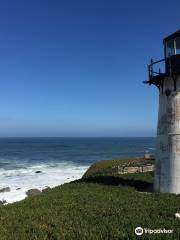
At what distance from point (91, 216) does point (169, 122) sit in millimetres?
8006

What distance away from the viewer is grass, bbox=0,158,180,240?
11.6 metres

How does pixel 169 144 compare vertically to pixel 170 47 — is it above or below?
below

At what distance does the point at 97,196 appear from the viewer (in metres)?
17.9

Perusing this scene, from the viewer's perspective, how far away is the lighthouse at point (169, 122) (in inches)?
744

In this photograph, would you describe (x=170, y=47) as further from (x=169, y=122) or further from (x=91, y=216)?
(x=91, y=216)

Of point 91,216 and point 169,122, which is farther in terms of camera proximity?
point 169,122

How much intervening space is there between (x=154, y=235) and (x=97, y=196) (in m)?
7.18

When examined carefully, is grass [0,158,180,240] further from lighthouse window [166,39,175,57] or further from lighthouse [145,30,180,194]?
lighthouse window [166,39,175,57]

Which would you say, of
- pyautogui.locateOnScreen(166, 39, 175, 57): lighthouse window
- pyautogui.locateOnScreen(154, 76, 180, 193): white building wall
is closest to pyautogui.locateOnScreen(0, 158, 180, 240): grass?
pyautogui.locateOnScreen(154, 76, 180, 193): white building wall

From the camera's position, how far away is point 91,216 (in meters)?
13.8

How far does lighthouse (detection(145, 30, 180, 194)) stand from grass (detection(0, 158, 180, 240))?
4.50ft

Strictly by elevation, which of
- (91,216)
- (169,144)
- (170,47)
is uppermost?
(170,47)

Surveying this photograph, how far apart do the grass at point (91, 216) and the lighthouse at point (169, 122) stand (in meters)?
1.37

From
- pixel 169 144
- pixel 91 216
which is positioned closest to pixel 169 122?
pixel 169 144
